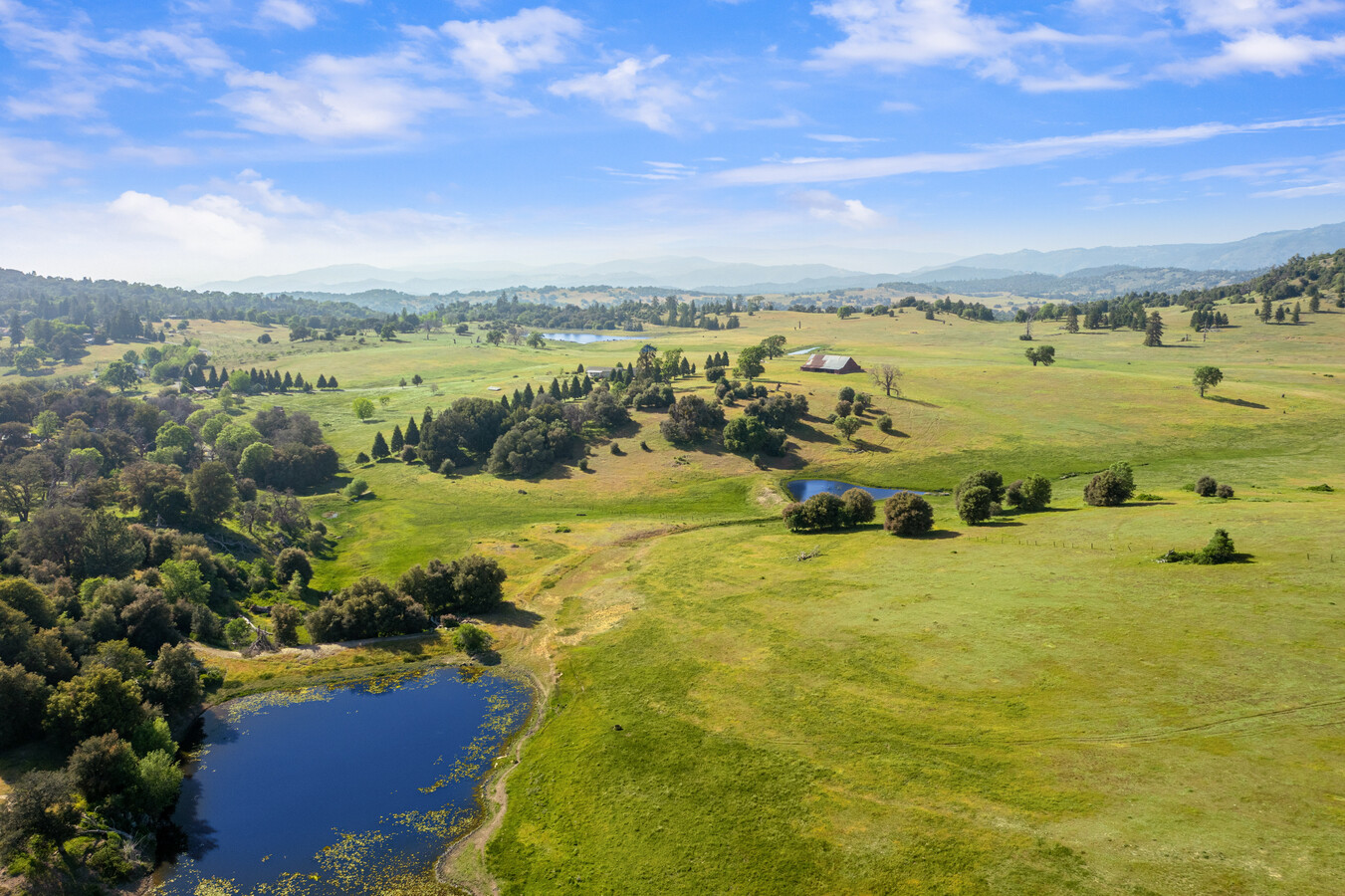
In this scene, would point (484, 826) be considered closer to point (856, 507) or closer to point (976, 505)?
point (856, 507)

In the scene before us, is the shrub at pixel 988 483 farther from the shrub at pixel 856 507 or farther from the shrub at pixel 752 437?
the shrub at pixel 752 437

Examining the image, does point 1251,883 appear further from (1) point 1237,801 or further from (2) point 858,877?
(2) point 858,877

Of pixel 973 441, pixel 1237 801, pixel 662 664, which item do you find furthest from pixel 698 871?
pixel 973 441

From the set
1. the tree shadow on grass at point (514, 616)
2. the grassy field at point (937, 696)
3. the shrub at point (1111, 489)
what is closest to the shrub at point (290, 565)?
the grassy field at point (937, 696)

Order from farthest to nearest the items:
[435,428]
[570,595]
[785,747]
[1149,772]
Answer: [435,428] < [570,595] < [785,747] < [1149,772]

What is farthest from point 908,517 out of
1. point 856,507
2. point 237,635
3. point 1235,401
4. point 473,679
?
point 1235,401

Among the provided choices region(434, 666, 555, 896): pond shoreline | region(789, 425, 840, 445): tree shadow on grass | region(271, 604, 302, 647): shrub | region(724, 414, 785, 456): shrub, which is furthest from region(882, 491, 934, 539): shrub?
region(271, 604, 302, 647): shrub

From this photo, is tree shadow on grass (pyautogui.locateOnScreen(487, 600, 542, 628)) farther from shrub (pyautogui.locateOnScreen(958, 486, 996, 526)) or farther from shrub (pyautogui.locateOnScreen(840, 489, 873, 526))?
shrub (pyautogui.locateOnScreen(958, 486, 996, 526))
